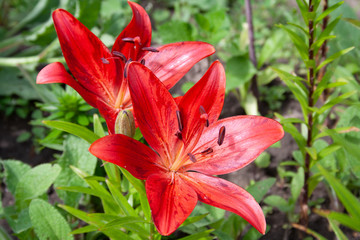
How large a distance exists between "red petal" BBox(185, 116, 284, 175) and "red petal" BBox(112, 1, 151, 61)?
1.06ft

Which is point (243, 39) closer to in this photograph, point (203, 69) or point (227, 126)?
point (203, 69)

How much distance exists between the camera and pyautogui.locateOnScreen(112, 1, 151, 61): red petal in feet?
3.55

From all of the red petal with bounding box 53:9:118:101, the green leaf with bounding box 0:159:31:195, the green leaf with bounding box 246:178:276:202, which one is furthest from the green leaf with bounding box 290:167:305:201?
the green leaf with bounding box 0:159:31:195

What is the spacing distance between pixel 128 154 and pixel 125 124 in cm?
8

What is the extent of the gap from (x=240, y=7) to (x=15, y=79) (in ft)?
5.35

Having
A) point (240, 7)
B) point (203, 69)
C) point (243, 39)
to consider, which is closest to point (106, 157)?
point (243, 39)

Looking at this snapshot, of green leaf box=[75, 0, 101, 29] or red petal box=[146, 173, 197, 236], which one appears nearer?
red petal box=[146, 173, 197, 236]

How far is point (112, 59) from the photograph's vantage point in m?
1.03

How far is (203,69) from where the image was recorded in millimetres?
2312

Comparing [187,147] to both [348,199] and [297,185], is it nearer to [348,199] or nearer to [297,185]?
[348,199]

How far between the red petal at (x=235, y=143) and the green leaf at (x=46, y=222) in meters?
0.50

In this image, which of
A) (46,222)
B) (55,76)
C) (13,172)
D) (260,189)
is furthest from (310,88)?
(13,172)

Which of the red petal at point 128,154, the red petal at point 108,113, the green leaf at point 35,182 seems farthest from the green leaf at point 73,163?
the red petal at point 128,154

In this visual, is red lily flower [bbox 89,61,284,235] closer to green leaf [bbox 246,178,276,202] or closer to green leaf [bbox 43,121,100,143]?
green leaf [bbox 43,121,100,143]
